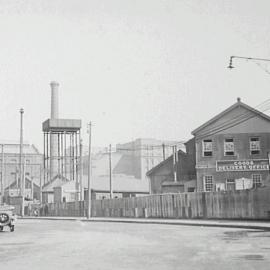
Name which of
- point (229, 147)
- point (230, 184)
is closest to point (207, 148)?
point (229, 147)

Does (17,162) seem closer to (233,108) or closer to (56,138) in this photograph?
(56,138)

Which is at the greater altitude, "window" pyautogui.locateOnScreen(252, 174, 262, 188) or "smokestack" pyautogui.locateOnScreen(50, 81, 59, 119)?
"smokestack" pyautogui.locateOnScreen(50, 81, 59, 119)

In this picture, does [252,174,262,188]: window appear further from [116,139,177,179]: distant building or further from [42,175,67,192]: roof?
[116,139,177,179]: distant building

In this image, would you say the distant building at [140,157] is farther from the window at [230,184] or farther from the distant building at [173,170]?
the window at [230,184]

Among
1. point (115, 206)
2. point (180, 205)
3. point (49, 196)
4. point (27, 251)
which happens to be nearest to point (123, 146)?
point (49, 196)

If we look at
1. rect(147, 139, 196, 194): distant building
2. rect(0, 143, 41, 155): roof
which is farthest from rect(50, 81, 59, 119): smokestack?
rect(0, 143, 41, 155): roof

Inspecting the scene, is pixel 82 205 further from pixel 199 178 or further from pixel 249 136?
pixel 249 136

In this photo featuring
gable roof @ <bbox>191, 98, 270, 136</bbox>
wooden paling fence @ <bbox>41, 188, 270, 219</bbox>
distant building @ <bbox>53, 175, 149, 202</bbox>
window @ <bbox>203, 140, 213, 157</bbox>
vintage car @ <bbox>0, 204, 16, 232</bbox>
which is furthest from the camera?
distant building @ <bbox>53, 175, 149, 202</bbox>

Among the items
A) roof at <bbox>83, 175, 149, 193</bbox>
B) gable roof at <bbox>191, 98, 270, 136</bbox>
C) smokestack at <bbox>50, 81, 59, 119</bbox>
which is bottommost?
roof at <bbox>83, 175, 149, 193</bbox>

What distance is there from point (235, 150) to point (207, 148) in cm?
248

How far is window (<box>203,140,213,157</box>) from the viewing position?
43281 millimetres

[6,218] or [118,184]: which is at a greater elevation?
[118,184]

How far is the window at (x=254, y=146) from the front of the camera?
139ft

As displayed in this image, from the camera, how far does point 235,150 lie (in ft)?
140
